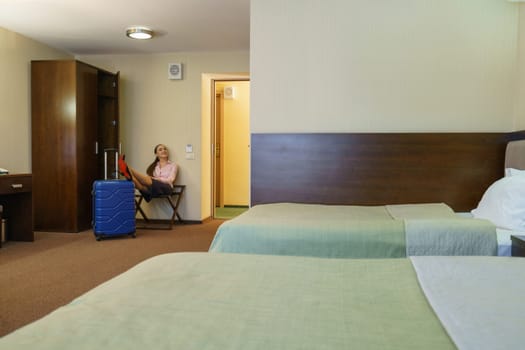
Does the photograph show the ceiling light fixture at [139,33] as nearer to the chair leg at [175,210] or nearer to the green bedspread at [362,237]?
the chair leg at [175,210]

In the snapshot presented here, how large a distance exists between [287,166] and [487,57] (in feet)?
5.66

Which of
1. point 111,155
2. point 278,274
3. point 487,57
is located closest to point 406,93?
point 487,57

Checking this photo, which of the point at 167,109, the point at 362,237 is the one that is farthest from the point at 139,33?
the point at 362,237

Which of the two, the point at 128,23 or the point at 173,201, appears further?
the point at 173,201

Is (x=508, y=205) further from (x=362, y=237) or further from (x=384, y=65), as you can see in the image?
(x=384, y=65)

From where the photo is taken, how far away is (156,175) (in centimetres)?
556

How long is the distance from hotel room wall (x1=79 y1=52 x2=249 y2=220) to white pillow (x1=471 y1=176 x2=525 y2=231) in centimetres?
401

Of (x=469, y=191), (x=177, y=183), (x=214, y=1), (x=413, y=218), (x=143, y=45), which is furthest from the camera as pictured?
(x=177, y=183)

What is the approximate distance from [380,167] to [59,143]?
3854mm

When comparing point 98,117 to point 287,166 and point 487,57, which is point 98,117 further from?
point 487,57

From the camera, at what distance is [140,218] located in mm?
5914

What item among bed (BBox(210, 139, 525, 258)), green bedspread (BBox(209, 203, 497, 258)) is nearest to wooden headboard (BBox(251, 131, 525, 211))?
bed (BBox(210, 139, 525, 258))

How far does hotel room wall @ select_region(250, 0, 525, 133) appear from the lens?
299cm

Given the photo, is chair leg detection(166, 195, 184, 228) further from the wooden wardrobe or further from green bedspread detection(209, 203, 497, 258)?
green bedspread detection(209, 203, 497, 258)
